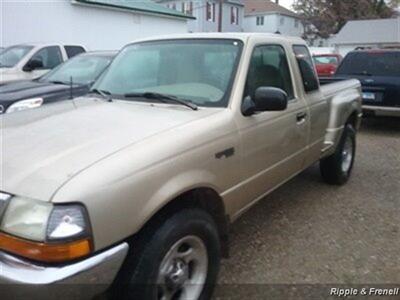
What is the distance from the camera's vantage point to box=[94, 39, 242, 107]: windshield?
3419 mm

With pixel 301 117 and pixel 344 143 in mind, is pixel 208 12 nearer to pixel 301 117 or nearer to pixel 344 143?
pixel 344 143

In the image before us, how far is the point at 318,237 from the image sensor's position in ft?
13.9

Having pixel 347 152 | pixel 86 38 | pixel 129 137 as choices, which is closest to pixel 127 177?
pixel 129 137

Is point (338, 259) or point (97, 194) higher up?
point (97, 194)

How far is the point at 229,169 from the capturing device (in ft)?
10.3

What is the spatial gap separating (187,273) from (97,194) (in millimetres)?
964

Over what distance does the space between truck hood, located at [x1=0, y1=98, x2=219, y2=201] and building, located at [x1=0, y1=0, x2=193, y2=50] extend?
45.1 ft

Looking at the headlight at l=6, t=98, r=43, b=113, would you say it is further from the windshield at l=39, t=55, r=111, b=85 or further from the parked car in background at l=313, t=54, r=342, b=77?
the parked car in background at l=313, t=54, r=342, b=77

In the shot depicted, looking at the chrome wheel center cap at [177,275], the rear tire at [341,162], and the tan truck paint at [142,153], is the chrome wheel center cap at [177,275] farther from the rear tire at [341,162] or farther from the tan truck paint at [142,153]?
the rear tire at [341,162]

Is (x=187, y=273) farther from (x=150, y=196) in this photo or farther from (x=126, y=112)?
(x=126, y=112)

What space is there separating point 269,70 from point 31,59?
24.2ft

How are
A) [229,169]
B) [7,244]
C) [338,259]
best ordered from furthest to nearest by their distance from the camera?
1. [338,259]
2. [229,169]
3. [7,244]

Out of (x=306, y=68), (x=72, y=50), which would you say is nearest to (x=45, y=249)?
(x=306, y=68)

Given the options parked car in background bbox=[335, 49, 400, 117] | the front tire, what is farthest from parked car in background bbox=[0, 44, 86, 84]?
the front tire
